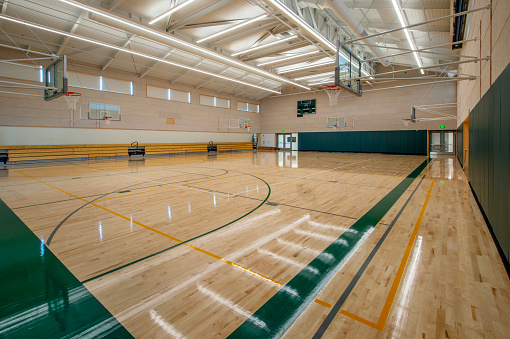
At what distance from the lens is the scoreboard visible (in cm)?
2573

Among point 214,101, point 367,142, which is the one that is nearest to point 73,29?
point 214,101

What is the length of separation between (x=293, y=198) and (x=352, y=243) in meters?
2.49

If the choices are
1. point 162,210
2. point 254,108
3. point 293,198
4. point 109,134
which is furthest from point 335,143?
point 162,210

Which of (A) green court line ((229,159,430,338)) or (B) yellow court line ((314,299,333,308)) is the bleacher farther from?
(B) yellow court line ((314,299,333,308))

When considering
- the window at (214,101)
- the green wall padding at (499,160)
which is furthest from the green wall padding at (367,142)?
the green wall padding at (499,160)

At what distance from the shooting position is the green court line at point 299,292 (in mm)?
1813

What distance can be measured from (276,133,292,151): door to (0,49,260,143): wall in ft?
14.2

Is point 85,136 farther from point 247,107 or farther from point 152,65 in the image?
point 247,107

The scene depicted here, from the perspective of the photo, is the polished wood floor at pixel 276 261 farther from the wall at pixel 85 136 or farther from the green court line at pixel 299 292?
the wall at pixel 85 136

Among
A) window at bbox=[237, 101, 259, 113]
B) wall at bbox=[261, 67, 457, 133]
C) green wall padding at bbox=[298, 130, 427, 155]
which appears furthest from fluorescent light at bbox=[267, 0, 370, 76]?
window at bbox=[237, 101, 259, 113]

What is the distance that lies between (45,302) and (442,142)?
2472 centimetres

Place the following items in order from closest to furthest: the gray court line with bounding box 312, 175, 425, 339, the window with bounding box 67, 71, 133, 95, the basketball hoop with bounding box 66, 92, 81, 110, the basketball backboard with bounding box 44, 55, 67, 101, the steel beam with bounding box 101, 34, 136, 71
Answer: the gray court line with bounding box 312, 175, 425, 339 → the basketball backboard with bounding box 44, 55, 67, 101 → the steel beam with bounding box 101, 34, 136, 71 → the basketball hoop with bounding box 66, 92, 81, 110 → the window with bounding box 67, 71, 133, 95

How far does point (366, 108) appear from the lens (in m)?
22.5

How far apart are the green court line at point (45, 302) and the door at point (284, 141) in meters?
26.3
